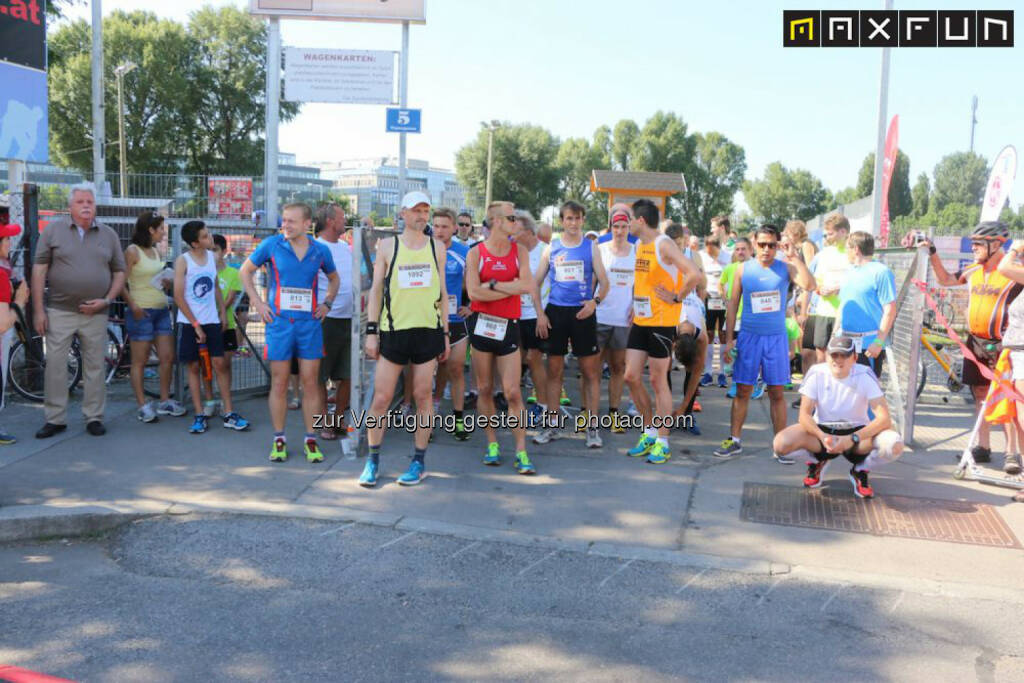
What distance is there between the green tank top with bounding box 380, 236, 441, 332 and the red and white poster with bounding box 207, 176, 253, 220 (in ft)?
34.2

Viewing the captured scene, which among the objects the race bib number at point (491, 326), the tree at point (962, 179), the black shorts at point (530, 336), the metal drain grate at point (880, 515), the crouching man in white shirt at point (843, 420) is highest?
the tree at point (962, 179)

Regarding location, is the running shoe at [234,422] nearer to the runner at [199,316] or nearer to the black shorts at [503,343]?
the runner at [199,316]

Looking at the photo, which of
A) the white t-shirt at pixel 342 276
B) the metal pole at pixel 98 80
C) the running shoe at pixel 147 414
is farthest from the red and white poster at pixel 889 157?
the metal pole at pixel 98 80

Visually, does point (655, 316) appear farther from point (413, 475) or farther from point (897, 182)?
point (897, 182)

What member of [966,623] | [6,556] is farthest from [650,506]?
[6,556]

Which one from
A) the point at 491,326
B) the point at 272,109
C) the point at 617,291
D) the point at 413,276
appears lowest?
the point at 491,326

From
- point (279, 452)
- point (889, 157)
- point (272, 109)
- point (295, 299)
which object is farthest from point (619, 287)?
point (889, 157)

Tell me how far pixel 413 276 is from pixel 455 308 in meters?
1.43

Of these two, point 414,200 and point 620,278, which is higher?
point 414,200

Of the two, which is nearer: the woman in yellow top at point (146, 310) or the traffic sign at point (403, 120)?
the woman in yellow top at point (146, 310)

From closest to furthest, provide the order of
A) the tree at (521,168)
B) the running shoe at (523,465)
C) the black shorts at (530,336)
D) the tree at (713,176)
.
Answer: the running shoe at (523,465) < the black shorts at (530,336) < the tree at (521,168) < the tree at (713,176)

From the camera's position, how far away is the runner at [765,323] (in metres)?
6.33

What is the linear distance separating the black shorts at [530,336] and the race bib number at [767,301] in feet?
5.67

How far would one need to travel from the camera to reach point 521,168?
2662 inches
